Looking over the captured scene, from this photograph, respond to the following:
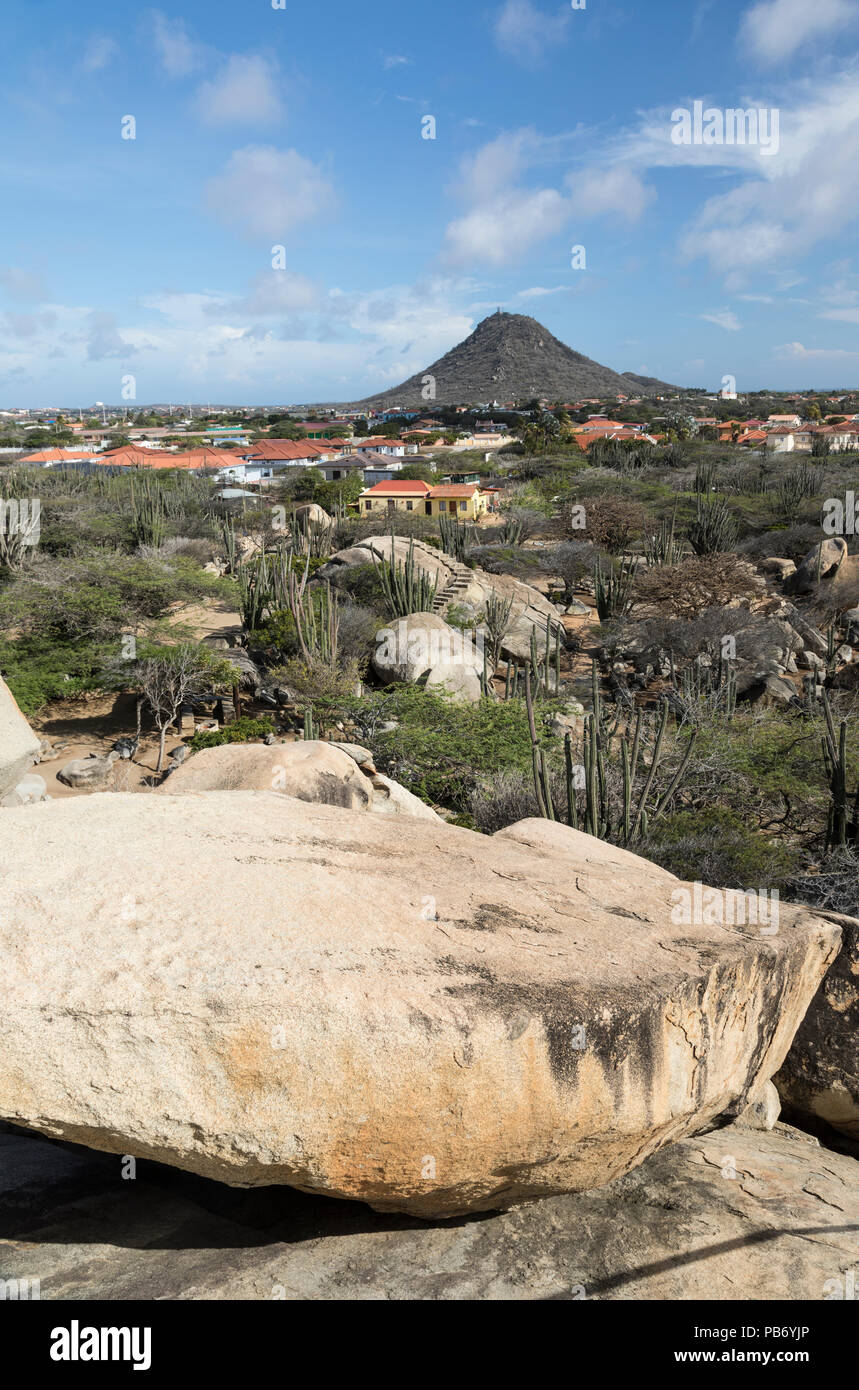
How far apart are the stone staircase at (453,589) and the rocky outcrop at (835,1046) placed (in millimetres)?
13172

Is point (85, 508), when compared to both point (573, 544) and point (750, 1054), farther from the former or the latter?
point (750, 1054)

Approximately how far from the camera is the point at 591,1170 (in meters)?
3.17

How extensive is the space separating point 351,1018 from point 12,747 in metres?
4.61

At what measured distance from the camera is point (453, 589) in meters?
18.2

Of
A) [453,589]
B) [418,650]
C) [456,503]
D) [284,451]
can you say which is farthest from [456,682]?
[284,451]

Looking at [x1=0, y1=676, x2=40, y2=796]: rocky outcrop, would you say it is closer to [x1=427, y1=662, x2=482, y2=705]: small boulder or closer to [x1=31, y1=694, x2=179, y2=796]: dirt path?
[x1=31, y1=694, x2=179, y2=796]: dirt path

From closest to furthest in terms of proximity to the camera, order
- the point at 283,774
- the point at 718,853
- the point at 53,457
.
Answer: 1. the point at 283,774
2. the point at 718,853
3. the point at 53,457

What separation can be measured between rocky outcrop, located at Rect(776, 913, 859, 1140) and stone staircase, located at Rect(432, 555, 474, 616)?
13.2 m

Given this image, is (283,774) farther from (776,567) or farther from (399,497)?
(399,497)

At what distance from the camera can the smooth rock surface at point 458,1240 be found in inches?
113

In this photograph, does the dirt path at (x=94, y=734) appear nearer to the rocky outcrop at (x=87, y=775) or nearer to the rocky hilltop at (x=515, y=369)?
the rocky outcrop at (x=87, y=775)

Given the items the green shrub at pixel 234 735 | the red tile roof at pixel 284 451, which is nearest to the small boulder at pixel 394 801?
the green shrub at pixel 234 735

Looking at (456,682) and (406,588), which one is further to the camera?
(406,588)

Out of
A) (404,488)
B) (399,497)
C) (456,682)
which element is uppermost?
(404,488)
